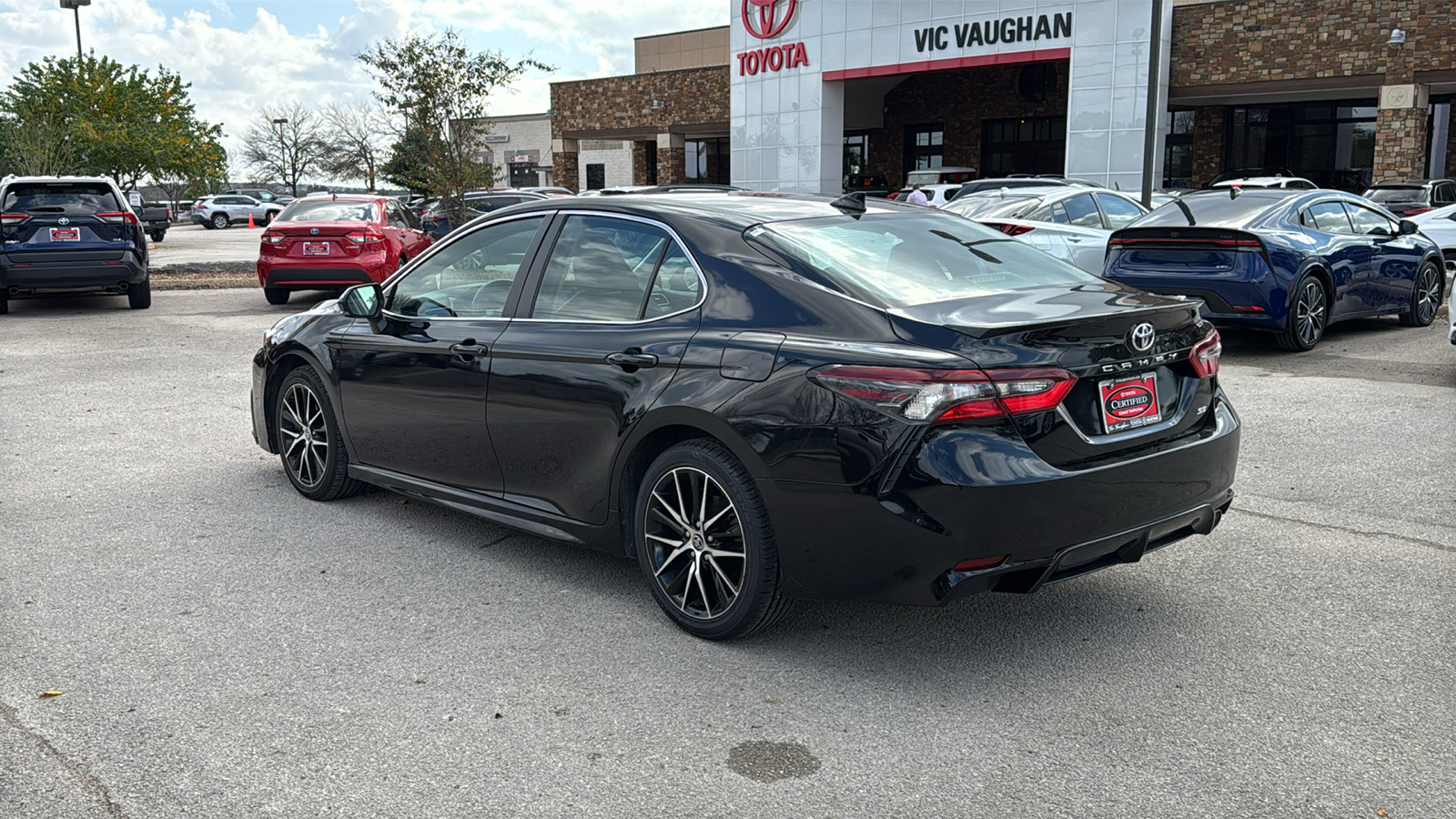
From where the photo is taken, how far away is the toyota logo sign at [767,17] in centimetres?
3475

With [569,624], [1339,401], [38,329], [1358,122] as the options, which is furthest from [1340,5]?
[569,624]

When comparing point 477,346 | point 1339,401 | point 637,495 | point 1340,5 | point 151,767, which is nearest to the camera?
point 151,767

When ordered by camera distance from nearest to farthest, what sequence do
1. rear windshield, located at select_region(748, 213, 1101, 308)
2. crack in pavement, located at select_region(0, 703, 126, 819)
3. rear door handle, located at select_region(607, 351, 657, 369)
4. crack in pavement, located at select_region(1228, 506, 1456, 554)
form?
crack in pavement, located at select_region(0, 703, 126, 819) → rear windshield, located at select_region(748, 213, 1101, 308) → rear door handle, located at select_region(607, 351, 657, 369) → crack in pavement, located at select_region(1228, 506, 1456, 554)

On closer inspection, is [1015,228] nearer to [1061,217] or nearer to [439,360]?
[1061,217]

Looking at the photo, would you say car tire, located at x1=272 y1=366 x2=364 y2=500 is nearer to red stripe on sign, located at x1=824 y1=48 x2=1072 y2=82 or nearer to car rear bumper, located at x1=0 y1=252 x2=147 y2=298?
car rear bumper, located at x1=0 y1=252 x2=147 y2=298

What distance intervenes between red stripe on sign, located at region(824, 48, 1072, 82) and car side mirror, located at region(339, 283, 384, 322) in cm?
2707

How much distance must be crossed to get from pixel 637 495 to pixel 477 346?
1.08m

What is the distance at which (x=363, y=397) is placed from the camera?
5.66 m

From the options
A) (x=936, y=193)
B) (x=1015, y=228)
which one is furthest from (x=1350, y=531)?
(x=936, y=193)

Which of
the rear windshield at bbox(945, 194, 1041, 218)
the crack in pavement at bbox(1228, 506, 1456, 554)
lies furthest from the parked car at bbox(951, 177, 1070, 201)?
the crack in pavement at bbox(1228, 506, 1456, 554)

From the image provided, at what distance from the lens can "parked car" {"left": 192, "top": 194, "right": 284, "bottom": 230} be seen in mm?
56969

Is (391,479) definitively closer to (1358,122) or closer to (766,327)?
(766,327)

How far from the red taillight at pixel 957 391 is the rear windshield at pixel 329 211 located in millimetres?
13991

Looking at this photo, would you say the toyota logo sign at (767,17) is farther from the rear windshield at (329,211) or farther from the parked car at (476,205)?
the rear windshield at (329,211)
